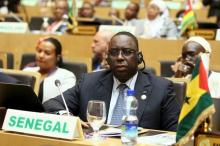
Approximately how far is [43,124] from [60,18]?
796 centimetres

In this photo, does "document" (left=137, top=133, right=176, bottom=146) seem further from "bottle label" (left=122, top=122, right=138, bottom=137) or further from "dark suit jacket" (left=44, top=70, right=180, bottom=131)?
"dark suit jacket" (left=44, top=70, right=180, bottom=131)

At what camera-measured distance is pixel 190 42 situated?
6137 mm

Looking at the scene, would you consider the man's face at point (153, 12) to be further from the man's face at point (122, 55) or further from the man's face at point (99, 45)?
the man's face at point (122, 55)

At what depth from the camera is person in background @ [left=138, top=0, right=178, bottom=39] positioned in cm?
1071

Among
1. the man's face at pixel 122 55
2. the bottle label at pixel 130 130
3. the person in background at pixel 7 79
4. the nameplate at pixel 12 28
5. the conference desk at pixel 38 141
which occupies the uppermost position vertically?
the man's face at pixel 122 55

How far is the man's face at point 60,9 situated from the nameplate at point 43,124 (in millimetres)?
7851

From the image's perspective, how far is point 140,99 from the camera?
4504 millimetres

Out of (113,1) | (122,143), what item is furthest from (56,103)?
(113,1)

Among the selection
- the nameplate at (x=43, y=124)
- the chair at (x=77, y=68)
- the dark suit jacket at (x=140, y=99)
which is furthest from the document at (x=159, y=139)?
the chair at (x=77, y=68)

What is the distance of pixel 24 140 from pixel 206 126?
0.95 m

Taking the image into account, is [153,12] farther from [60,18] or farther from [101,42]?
[101,42]

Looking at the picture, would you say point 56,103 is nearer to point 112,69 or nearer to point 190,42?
point 112,69

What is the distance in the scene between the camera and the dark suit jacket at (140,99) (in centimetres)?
445

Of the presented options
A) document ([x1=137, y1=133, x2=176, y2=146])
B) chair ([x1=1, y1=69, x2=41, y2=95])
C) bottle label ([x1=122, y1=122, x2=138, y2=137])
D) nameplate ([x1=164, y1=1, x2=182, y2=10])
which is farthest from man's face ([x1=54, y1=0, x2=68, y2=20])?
bottle label ([x1=122, y1=122, x2=138, y2=137])
